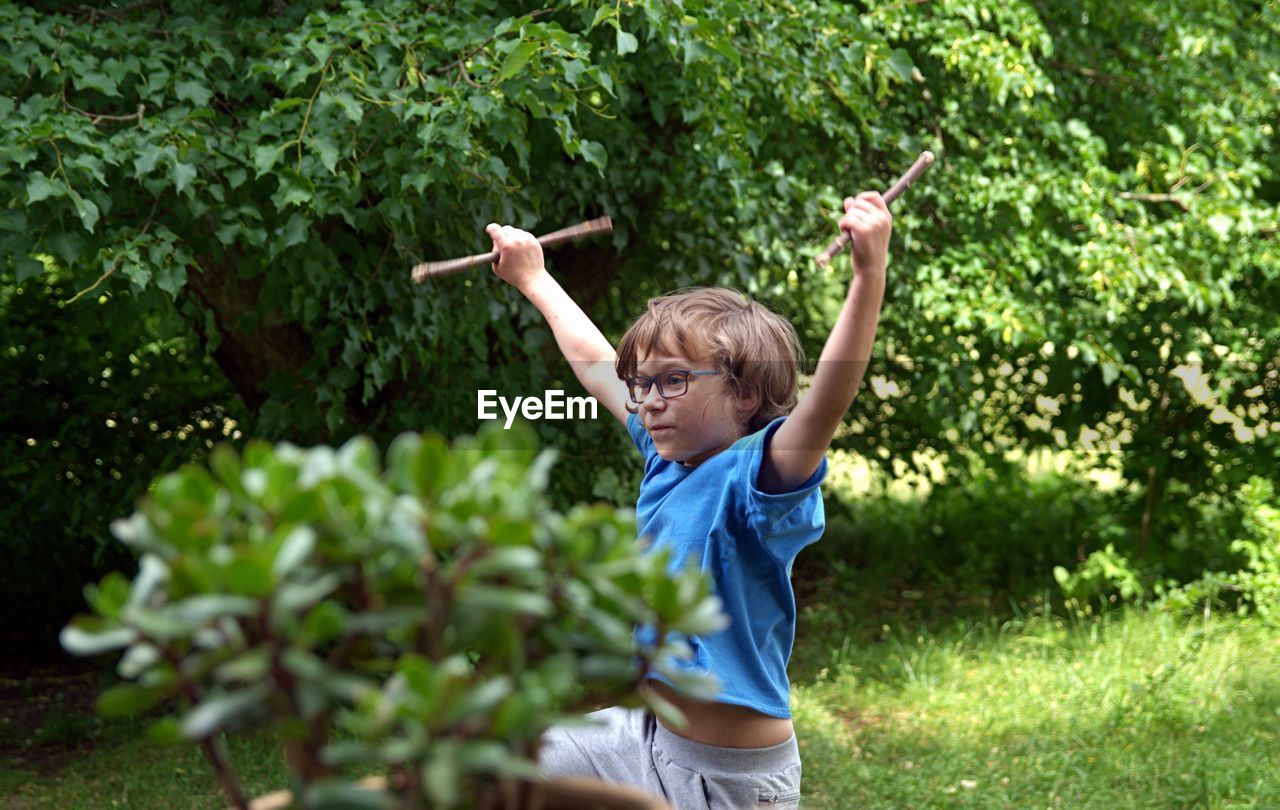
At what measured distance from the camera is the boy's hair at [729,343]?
2.22 m

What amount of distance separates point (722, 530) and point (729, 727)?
0.31 m

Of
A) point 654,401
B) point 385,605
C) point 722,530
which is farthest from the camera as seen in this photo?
point 654,401

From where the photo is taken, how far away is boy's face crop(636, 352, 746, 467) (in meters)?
2.17

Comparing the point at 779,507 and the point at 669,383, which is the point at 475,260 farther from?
the point at 779,507

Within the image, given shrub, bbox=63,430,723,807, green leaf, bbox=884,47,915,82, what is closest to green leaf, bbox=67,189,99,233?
green leaf, bbox=884,47,915,82

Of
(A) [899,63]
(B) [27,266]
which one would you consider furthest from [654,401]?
(A) [899,63]

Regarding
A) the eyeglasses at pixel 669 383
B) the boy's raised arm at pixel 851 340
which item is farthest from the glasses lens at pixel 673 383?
the boy's raised arm at pixel 851 340

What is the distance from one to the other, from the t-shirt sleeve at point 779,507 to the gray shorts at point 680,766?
1.12 feet

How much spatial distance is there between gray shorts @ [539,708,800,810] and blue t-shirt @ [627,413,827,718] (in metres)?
0.09

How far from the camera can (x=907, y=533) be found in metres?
7.15

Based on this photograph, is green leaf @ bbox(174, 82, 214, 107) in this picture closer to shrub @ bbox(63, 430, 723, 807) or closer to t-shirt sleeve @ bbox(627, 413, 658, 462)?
t-shirt sleeve @ bbox(627, 413, 658, 462)

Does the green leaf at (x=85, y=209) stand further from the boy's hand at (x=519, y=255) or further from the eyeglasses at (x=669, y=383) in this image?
the eyeglasses at (x=669, y=383)

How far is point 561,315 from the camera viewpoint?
97.4 inches

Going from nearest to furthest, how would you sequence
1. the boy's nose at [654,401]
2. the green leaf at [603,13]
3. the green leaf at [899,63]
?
1. the boy's nose at [654,401]
2. the green leaf at [603,13]
3. the green leaf at [899,63]
